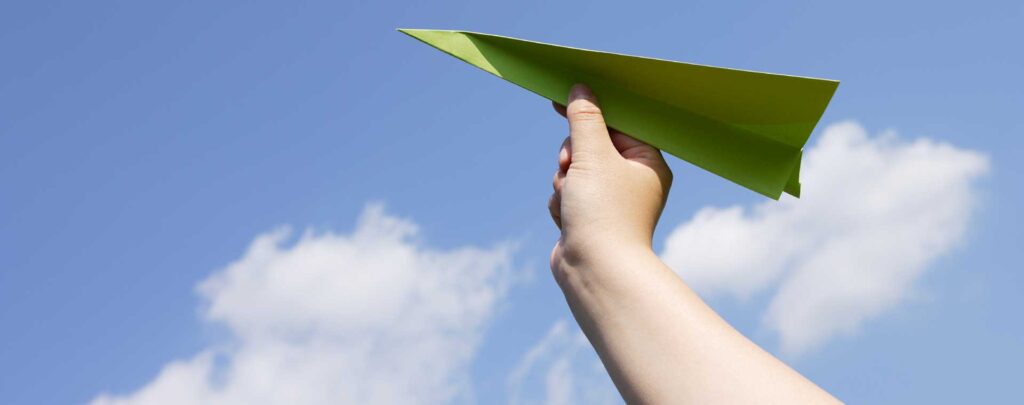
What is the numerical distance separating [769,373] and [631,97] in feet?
4.70

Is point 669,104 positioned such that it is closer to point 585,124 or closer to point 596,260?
point 585,124

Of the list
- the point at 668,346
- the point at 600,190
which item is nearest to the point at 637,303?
the point at 668,346

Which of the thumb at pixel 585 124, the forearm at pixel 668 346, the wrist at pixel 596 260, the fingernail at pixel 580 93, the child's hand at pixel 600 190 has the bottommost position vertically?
the forearm at pixel 668 346

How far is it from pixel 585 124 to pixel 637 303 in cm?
98

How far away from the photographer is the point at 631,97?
301 centimetres

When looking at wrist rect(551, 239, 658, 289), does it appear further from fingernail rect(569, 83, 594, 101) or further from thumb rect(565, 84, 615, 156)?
fingernail rect(569, 83, 594, 101)

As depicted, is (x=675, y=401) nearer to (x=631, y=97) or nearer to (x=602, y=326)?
(x=602, y=326)

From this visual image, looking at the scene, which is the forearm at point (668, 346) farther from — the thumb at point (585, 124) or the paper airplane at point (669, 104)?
the paper airplane at point (669, 104)

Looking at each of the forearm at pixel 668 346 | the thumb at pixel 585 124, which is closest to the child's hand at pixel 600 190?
the thumb at pixel 585 124

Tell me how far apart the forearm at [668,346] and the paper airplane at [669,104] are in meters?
0.94

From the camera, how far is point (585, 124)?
9.20 ft

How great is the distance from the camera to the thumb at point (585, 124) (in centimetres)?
266

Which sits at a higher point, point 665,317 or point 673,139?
point 673,139

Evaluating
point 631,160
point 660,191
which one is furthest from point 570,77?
point 660,191
